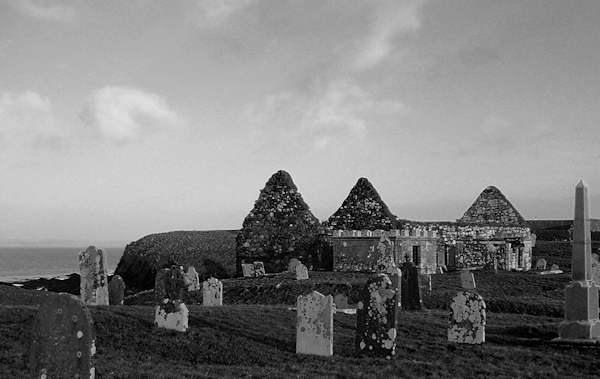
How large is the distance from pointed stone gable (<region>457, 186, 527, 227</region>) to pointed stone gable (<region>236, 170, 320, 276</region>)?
554 inches

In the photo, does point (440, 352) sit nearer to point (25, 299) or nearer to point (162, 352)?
point (162, 352)

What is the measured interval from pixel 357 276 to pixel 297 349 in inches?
664

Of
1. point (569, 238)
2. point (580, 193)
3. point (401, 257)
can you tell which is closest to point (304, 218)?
point (401, 257)

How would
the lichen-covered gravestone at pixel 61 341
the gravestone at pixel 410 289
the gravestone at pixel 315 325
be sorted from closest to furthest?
the lichen-covered gravestone at pixel 61 341
the gravestone at pixel 315 325
the gravestone at pixel 410 289

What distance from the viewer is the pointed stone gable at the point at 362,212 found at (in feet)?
136

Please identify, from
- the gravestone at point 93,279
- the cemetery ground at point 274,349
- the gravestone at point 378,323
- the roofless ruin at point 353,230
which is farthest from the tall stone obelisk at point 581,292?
the roofless ruin at point 353,230

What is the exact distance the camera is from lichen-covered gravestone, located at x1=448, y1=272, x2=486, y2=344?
15.3 meters

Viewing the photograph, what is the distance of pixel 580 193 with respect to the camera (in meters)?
16.2

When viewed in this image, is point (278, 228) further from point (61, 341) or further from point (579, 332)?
point (61, 341)

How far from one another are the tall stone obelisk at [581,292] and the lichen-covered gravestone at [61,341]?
12.3 m

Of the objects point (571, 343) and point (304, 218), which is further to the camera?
point (304, 218)

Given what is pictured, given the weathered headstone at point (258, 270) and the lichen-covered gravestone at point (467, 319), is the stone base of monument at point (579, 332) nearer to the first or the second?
the lichen-covered gravestone at point (467, 319)

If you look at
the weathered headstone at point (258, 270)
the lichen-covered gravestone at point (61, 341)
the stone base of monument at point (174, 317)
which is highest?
the lichen-covered gravestone at point (61, 341)

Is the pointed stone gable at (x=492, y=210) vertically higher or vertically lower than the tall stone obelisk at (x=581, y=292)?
higher
